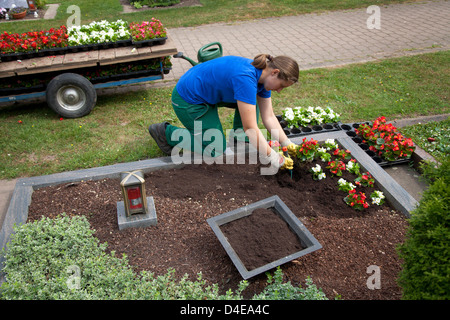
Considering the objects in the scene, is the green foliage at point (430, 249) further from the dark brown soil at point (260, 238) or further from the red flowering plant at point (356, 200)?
the red flowering plant at point (356, 200)

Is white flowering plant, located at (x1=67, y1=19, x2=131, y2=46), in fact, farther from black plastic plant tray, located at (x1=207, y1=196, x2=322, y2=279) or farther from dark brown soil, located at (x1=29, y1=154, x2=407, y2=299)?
black plastic plant tray, located at (x1=207, y1=196, x2=322, y2=279)

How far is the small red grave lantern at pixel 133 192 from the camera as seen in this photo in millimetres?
2855

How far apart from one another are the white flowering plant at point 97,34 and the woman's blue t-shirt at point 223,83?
211 centimetres

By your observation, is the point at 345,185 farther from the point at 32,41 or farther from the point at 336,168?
the point at 32,41

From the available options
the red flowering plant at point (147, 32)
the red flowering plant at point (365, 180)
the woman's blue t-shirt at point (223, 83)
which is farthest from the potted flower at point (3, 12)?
the red flowering plant at point (365, 180)

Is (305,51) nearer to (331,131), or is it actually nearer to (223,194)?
(331,131)

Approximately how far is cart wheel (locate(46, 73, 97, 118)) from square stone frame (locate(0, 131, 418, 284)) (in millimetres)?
1669

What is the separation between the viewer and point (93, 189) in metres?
3.53

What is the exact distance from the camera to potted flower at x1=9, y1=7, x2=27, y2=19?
1014 cm

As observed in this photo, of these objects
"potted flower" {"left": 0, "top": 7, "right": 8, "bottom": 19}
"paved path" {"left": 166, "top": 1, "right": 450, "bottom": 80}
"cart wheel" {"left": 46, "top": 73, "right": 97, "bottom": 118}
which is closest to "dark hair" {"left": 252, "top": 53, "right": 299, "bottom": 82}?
"cart wheel" {"left": 46, "top": 73, "right": 97, "bottom": 118}

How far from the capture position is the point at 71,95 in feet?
16.5

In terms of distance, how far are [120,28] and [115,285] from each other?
169 inches
